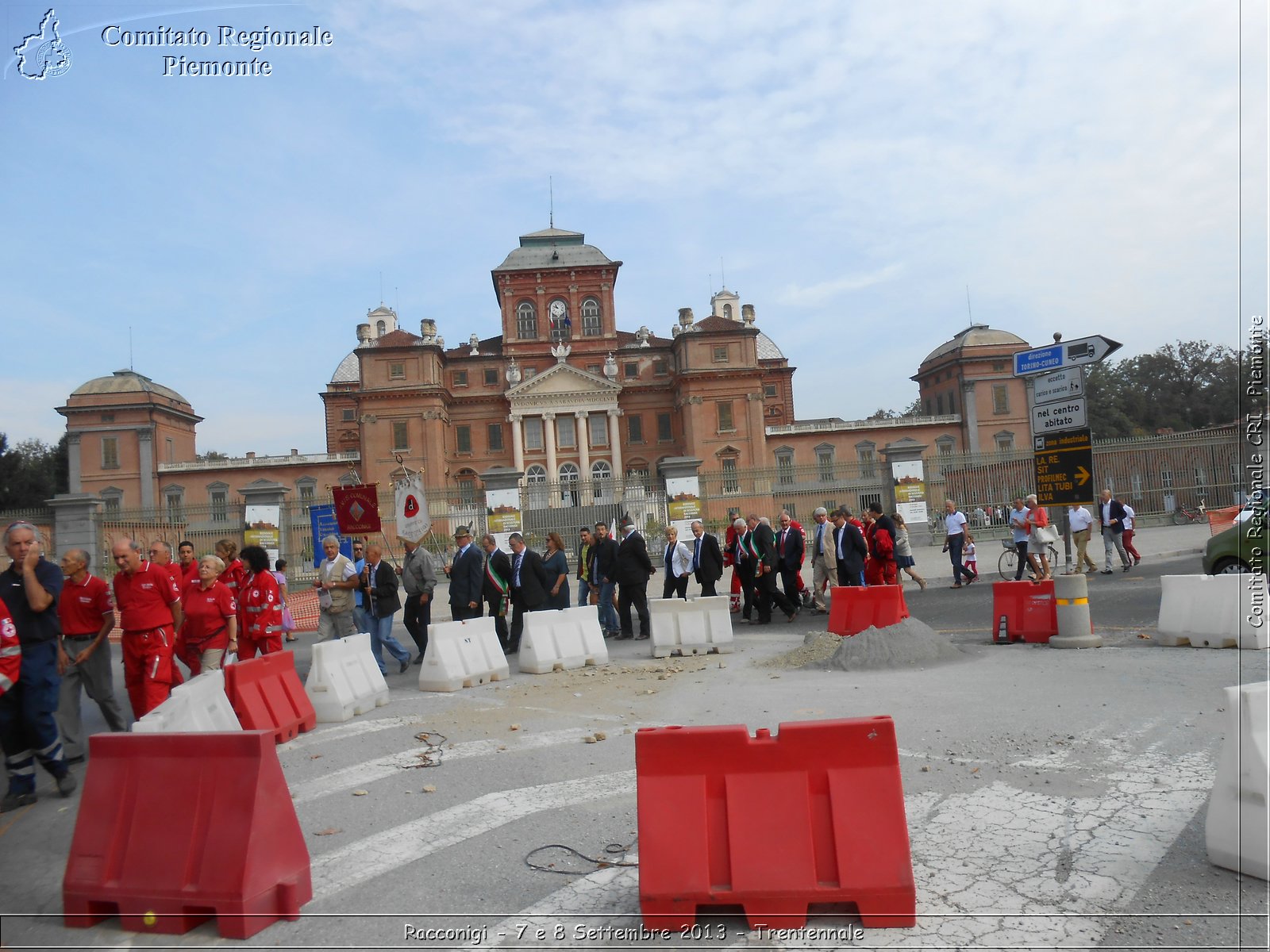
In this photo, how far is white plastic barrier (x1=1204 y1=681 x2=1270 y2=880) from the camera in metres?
4.01

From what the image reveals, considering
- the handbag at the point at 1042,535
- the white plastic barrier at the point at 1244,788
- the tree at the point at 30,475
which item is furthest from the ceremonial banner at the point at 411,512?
the tree at the point at 30,475

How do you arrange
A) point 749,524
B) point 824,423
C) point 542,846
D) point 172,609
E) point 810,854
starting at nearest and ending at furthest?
1. point 810,854
2. point 542,846
3. point 172,609
4. point 749,524
5. point 824,423

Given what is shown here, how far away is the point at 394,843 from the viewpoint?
5152mm

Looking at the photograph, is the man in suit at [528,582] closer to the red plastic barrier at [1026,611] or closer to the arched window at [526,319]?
the red plastic barrier at [1026,611]

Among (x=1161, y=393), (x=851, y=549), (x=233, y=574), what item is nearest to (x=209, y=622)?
(x=233, y=574)

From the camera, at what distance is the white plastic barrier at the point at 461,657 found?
1006cm

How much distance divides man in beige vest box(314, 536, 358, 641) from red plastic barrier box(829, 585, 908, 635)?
6.15m

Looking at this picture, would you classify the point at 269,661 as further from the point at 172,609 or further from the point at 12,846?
the point at 12,846

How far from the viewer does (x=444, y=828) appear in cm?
536

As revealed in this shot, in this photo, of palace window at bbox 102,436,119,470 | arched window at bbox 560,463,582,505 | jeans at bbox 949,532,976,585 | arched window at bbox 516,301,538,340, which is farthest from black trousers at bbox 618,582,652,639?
palace window at bbox 102,436,119,470

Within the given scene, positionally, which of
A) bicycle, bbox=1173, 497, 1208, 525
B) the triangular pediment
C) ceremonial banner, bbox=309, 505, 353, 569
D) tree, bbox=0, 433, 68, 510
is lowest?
bicycle, bbox=1173, 497, 1208, 525

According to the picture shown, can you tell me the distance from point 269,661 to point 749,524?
9501 mm

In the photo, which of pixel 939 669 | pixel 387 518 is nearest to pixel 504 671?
pixel 939 669

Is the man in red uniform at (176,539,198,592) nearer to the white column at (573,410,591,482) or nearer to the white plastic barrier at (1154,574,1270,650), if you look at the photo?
the white plastic barrier at (1154,574,1270,650)
